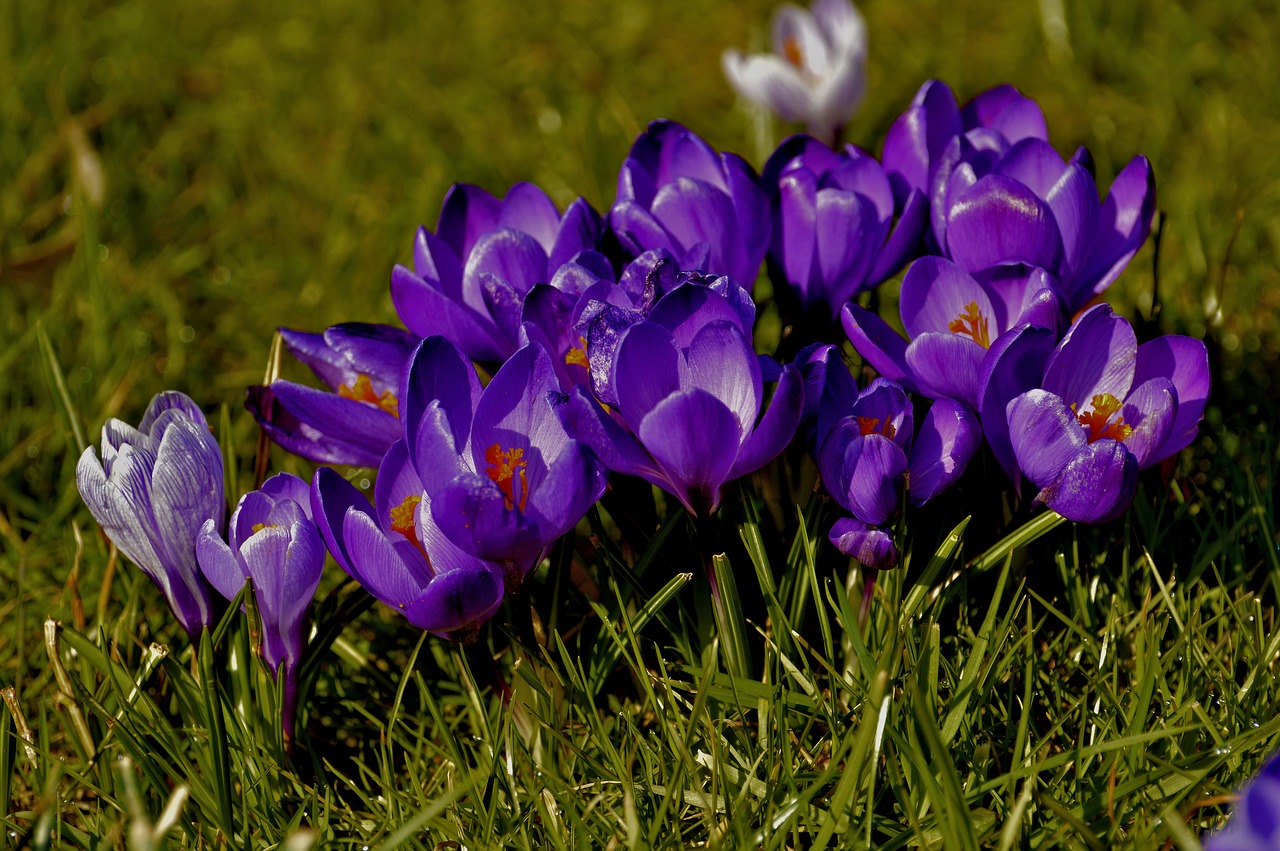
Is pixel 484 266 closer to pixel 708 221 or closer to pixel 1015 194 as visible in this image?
pixel 708 221

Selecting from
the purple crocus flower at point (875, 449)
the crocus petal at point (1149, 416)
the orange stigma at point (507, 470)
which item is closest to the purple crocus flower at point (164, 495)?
the orange stigma at point (507, 470)

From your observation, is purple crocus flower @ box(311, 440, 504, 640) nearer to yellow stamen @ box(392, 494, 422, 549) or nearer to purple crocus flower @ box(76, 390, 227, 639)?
yellow stamen @ box(392, 494, 422, 549)

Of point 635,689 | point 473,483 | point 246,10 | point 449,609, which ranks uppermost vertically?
point 246,10

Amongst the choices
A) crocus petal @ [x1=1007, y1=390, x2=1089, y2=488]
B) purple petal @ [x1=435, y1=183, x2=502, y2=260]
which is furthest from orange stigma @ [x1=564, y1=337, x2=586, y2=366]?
crocus petal @ [x1=1007, y1=390, x2=1089, y2=488]

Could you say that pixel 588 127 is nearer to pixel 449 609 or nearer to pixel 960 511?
pixel 960 511

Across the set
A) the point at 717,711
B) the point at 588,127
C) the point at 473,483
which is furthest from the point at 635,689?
the point at 588,127

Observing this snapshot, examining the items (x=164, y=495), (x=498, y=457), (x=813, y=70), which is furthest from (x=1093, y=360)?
(x=813, y=70)

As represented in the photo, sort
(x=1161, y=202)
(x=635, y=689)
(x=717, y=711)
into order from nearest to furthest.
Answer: (x=717, y=711), (x=635, y=689), (x=1161, y=202)
